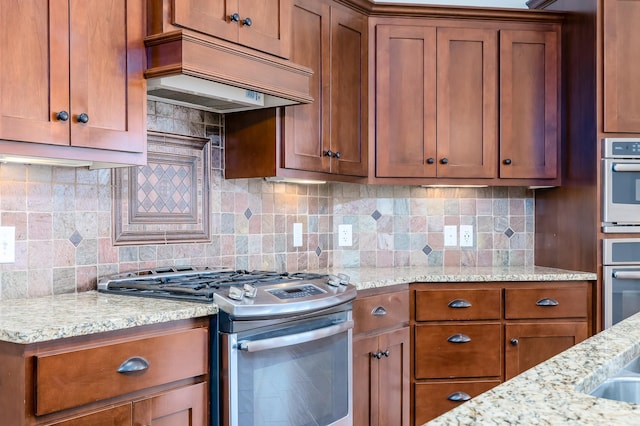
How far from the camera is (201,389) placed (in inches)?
76.1

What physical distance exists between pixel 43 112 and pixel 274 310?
91 cm

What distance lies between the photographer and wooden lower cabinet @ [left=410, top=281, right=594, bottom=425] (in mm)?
3031

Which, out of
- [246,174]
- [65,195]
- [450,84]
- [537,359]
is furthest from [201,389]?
[450,84]

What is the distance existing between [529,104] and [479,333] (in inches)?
50.3

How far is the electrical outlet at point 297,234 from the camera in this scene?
3219 mm

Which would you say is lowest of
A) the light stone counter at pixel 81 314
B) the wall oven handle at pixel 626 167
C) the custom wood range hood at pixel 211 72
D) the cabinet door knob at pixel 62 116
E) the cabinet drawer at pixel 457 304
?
the cabinet drawer at pixel 457 304

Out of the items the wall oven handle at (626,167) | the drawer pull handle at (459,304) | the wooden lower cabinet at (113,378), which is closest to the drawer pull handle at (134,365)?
the wooden lower cabinet at (113,378)

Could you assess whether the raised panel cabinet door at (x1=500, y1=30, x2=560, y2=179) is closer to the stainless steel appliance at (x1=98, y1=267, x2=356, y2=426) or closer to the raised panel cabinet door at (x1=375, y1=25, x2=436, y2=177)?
the raised panel cabinet door at (x1=375, y1=25, x2=436, y2=177)

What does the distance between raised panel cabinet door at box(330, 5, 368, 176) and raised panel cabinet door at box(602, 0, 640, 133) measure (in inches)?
47.2

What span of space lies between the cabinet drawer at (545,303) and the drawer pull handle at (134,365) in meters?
1.92

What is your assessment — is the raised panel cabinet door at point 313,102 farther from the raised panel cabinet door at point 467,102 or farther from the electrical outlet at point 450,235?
the electrical outlet at point 450,235

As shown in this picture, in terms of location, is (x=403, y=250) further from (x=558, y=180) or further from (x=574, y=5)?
(x=574, y=5)

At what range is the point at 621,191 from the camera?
10.2 ft

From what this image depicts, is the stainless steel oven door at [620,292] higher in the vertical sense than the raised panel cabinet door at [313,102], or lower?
lower
